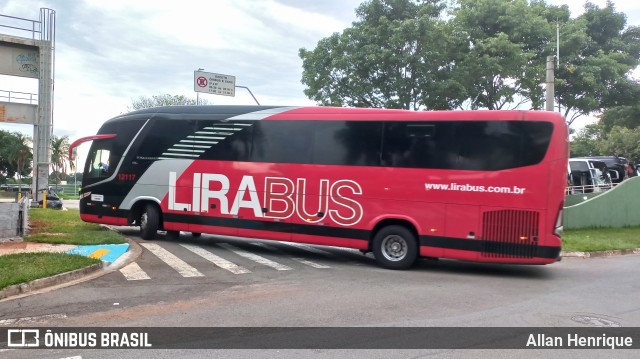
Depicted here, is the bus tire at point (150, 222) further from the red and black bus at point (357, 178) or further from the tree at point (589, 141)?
the tree at point (589, 141)

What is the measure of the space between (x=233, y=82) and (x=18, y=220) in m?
15.0

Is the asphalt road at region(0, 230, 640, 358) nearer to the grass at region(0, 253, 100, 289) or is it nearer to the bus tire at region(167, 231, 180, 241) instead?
the grass at region(0, 253, 100, 289)

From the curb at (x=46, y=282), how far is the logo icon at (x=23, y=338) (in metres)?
1.93

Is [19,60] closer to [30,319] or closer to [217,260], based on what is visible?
[217,260]

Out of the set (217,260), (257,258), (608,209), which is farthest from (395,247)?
(608,209)

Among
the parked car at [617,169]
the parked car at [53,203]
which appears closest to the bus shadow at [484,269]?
the parked car at [617,169]

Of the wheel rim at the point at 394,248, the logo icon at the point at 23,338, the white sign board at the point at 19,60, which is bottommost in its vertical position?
the logo icon at the point at 23,338

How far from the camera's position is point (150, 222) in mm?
12852

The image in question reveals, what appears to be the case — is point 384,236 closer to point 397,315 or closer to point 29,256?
point 397,315

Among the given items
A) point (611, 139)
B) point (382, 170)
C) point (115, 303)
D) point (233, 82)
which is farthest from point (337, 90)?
point (611, 139)

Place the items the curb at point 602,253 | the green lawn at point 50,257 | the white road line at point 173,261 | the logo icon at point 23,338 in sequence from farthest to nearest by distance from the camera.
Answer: the curb at point 602,253, the white road line at point 173,261, the green lawn at point 50,257, the logo icon at point 23,338

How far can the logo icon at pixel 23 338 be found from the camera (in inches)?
195

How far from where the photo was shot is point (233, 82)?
2539cm

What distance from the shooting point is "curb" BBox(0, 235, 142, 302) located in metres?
7.13
